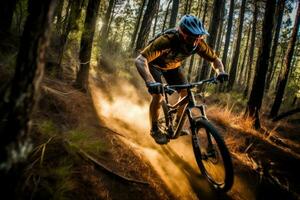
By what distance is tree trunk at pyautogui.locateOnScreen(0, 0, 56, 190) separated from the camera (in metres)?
1.70

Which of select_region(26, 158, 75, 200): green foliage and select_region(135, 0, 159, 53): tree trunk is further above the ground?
select_region(135, 0, 159, 53): tree trunk

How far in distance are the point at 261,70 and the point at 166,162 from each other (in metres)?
4.45

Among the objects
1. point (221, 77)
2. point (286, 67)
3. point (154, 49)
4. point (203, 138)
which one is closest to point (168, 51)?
point (154, 49)

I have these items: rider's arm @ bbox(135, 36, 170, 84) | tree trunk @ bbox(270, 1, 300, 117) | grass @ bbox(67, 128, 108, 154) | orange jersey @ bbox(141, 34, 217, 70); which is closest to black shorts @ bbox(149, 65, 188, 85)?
orange jersey @ bbox(141, 34, 217, 70)

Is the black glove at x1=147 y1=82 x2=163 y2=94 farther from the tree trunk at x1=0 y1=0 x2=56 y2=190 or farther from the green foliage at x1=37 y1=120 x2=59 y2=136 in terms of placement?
the tree trunk at x1=0 y1=0 x2=56 y2=190

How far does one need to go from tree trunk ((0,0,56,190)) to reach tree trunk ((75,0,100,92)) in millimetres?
4475

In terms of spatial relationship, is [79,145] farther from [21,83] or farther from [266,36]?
[266,36]

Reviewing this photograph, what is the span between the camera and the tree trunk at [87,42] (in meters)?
6.09

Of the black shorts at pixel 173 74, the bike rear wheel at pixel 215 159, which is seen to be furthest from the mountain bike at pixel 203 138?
the black shorts at pixel 173 74

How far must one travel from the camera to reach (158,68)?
507cm

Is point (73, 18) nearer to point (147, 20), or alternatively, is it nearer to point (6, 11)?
point (6, 11)

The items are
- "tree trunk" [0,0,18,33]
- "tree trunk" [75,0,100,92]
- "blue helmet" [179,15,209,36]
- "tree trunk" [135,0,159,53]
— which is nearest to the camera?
"blue helmet" [179,15,209,36]

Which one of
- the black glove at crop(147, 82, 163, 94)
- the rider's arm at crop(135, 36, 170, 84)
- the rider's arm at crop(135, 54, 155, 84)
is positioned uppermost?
the rider's arm at crop(135, 36, 170, 84)

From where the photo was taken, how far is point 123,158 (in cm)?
408
